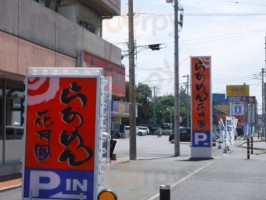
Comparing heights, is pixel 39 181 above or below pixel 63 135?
below

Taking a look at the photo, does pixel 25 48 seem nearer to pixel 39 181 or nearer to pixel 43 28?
pixel 43 28

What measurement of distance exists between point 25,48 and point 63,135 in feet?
28.8

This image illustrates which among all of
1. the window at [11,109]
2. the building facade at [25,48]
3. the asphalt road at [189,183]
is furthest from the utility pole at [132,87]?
the window at [11,109]

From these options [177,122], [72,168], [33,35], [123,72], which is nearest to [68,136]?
[72,168]

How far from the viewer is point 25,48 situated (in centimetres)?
1403

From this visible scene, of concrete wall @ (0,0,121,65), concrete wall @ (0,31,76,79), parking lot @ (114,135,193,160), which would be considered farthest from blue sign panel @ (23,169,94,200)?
parking lot @ (114,135,193,160)

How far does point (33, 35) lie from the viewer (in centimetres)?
1456

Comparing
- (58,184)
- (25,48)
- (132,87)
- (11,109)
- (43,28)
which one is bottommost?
(58,184)

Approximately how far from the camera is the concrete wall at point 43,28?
13269 millimetres

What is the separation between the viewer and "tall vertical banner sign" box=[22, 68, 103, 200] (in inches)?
227

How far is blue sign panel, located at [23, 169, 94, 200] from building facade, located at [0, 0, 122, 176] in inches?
291

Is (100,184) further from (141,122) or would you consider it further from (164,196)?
(141,122)

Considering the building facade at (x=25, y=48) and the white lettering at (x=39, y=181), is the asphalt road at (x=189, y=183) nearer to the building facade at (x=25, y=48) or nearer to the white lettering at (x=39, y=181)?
the white lettering at (x=39, y=181)

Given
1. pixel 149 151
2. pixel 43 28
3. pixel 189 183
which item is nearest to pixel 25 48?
pixel 43 28
